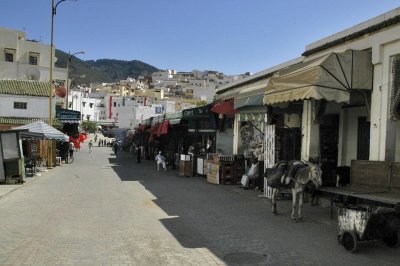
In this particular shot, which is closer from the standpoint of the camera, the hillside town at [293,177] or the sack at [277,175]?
the hillside town at [293,177]

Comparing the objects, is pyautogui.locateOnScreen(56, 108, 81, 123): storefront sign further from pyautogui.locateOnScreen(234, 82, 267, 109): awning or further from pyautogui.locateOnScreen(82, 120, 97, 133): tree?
pyautogui.locateOnScreen(82, 120, 97, 133): tree

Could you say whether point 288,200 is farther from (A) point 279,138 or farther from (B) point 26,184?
(B) point 26,184

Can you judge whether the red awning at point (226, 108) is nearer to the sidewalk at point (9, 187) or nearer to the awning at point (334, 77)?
the awning at point (334, 77)

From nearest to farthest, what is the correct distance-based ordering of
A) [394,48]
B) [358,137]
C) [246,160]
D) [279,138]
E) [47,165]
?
[394,48]
[358,137]
[279,138]
[246,160]
[47,165]

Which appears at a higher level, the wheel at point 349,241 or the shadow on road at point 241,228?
the wheel at point 349,241

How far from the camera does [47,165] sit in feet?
96.6

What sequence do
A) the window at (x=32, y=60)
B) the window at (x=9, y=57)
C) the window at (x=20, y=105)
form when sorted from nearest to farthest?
1. the window at (x=20, y=105)
2. the window at (x=9, y=57)
3. the window at (x=32, y=60)

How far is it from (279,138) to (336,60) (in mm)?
6103

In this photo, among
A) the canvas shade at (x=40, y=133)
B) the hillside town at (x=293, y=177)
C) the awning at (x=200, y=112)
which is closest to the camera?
the hillside town at (x=293, y=177)

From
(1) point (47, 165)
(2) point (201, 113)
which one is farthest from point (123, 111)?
(2) point (201, 113)

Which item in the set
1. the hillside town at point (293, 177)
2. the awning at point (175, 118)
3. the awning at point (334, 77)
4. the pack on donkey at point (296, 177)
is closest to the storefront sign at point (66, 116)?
the awning at point (175, 118)

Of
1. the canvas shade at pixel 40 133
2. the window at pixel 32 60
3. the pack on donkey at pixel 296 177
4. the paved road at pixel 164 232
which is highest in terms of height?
the window at pixel 32 60

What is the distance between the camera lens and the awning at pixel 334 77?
33.3ft

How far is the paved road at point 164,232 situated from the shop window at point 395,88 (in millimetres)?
2969
